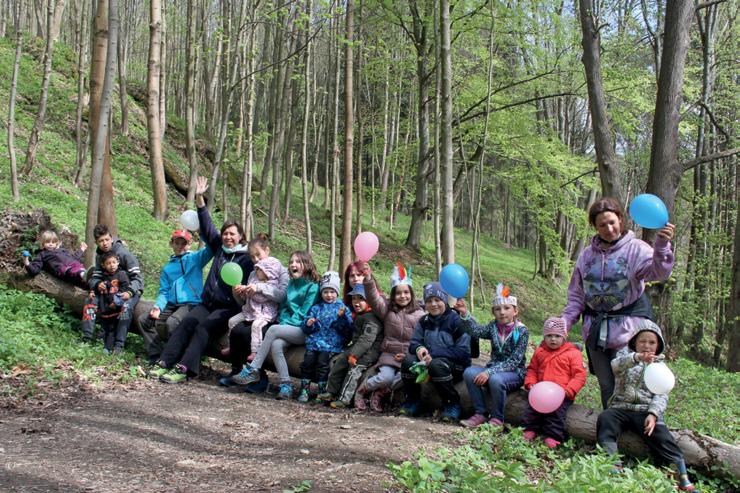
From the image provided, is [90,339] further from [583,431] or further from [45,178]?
[45,178]

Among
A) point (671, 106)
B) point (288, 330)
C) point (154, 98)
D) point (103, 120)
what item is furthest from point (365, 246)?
point (154, 98)

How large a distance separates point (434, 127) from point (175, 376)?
756 cm

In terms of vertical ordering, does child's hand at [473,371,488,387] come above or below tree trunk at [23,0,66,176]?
below

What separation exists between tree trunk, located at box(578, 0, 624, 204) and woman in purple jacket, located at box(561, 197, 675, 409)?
12.7 feet

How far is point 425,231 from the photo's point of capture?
25.6 m

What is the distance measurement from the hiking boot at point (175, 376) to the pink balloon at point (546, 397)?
12.4ft

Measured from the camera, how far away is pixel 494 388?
5238mm

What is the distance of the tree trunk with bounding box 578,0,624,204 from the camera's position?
27.1 ft

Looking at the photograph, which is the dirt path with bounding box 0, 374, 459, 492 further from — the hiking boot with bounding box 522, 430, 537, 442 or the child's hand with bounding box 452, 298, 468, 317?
the child's hand with bounding box 452, 298, 468, 317

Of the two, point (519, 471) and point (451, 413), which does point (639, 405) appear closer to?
point (519, 471)

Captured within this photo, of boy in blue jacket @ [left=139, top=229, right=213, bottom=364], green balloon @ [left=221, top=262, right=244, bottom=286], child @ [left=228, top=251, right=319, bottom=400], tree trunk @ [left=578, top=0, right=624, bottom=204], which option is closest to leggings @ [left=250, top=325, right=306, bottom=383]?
child @ [left=228, top=251, right=319, bottom=400]

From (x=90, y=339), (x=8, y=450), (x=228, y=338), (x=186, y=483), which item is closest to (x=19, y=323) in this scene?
(x=90, y=339)

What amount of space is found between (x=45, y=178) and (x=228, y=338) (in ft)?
30.8

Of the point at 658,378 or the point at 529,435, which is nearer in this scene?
the point at 658,378
